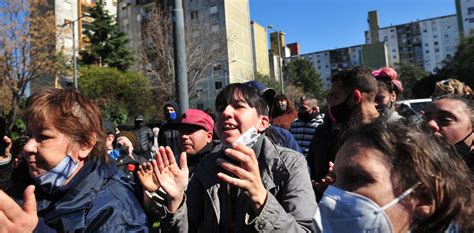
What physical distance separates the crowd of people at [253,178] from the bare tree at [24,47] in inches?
985

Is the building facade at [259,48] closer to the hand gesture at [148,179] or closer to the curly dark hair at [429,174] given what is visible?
the hand gesture at [148,179]

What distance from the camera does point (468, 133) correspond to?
3.02m

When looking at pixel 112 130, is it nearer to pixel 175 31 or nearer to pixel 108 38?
pixel 175 31

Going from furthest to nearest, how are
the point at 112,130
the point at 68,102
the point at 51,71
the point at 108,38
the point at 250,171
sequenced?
the point at 108,38 < the point at 51,71 < the point at 112,130 < the point at 68,102 < the point at 250,171

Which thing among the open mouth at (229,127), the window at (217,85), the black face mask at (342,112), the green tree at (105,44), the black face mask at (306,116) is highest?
the green tree at (105,44)

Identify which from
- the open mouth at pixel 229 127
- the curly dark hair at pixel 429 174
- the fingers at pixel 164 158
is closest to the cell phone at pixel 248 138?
the open mouth at pixel 229 127

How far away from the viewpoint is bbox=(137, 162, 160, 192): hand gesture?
7.94 feet

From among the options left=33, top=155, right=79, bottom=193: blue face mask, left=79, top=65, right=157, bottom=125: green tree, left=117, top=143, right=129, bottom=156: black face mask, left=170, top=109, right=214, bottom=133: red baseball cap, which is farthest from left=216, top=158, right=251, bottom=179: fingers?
left=79, top=65, right=157, bottom=125: green tree

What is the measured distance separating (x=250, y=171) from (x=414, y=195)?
743 mm

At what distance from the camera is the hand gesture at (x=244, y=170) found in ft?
6.41

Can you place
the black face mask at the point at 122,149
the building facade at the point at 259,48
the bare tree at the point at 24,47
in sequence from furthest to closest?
the building facade at the point at 259,48 → the bare tree at the point at 24,47 → the black face mask at the point at 122,149

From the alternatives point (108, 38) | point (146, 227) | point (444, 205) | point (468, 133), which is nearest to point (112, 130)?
point (146, 227)

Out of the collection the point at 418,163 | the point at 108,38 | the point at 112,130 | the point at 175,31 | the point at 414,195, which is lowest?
the point at 414,195

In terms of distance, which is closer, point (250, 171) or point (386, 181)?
point (386, 181)
